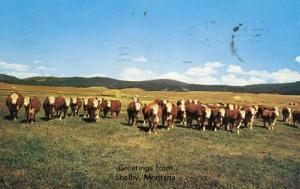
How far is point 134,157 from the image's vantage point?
15.2 meters

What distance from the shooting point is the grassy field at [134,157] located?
11.6 meters

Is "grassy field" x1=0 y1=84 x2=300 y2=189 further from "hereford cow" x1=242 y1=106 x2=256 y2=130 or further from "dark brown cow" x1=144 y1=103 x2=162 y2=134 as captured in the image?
"hereford cow" x1=242 y1=106 x2=256 y2=130

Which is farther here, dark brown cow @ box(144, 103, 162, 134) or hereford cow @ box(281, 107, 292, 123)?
hereford cow @ box(281, 107, 292, 123)

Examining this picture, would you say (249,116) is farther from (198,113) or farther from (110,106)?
(110,106)

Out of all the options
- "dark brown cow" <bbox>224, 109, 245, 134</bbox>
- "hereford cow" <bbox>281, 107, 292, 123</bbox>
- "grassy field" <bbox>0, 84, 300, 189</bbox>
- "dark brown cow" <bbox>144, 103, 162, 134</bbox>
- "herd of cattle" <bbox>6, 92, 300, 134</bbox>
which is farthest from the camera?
"hereford cow" <bbox>281, 107, 292, 123</bbox>

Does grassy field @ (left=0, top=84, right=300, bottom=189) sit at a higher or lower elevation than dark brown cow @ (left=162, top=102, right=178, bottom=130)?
lower

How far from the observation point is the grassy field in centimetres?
1162

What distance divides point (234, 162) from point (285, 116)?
87.8 feet

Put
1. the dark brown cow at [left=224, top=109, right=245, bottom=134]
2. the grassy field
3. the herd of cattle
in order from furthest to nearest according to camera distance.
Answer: the dark brown cow at [left=224, top=109, right=245, bottom=134] < the herd of cattle < the grassy field

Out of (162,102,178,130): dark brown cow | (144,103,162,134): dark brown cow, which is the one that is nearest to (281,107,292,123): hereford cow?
(162,102,178,130): dark brown cow

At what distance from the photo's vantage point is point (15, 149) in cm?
1503

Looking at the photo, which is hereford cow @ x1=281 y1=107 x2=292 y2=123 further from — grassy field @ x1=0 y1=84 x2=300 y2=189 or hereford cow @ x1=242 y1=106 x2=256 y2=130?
grassy field @ x1=0 y1=84 x2=300 y2=189

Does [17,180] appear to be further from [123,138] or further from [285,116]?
[285,116]

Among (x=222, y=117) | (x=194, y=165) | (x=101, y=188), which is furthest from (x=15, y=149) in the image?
(x=222, y=117)
